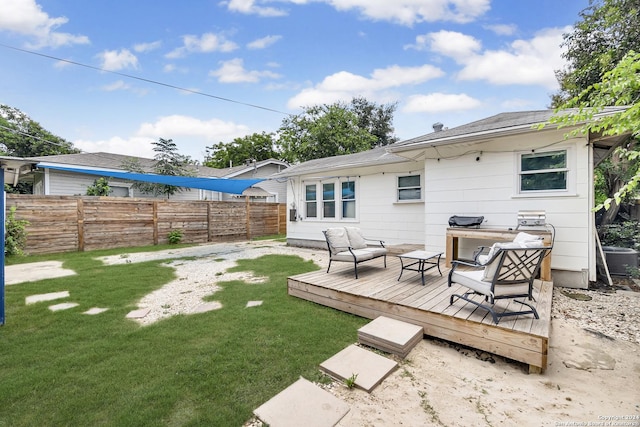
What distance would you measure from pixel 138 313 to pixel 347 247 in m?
3.36

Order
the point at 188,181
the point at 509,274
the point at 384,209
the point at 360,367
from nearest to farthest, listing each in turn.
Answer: the point at 360,367, the point at 509,274, the point at 384,209, the point at 188,181

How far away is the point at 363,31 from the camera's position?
36.2ft

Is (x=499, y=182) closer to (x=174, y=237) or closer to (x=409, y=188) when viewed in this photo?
(x=409, y=188)

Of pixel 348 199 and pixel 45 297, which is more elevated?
pixel 348 199

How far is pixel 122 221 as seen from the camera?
32.3 ft

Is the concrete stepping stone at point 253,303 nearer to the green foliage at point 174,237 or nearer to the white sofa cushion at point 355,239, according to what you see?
the white sofa cushion at point 355,239

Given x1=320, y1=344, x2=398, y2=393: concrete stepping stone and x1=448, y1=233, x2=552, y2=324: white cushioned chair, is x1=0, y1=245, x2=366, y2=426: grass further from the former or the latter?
x1=448, y1=233, x2=552, y2=324: white cushioned chair

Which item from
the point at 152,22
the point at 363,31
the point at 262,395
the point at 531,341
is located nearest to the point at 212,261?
the point at 262,395

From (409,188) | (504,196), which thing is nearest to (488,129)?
(504,196)

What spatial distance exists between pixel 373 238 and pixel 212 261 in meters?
4.68

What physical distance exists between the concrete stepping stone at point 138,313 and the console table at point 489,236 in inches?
207

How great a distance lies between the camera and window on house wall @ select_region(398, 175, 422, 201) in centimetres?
747

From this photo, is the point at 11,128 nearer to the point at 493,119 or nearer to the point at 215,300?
the point at 215,300

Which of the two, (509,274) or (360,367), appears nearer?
(360,367)
